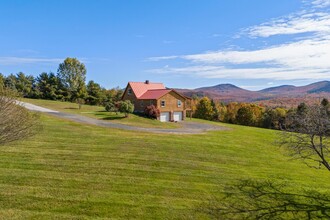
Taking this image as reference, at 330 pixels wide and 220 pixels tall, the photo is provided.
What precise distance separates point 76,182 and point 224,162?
8.89 meters

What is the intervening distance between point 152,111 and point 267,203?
2572 cm

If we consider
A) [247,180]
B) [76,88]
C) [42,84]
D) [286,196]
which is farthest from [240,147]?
[42,84]

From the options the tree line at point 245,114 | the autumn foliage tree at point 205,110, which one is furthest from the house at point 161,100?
the tree line at point 245,114

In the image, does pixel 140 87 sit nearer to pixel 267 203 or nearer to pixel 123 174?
pixel 123 174

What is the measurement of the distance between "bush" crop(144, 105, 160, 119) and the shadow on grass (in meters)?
23.7

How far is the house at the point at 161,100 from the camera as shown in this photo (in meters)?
36.7

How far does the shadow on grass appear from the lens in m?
9.16

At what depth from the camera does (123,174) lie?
11953 mm

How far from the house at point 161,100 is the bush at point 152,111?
3.16 feet

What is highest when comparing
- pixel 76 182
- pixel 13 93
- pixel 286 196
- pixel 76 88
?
pixel 76 88

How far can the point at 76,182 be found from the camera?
1077cm

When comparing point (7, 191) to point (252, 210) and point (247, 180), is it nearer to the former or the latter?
point (252, 210)

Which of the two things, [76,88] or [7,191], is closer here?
[7,191]

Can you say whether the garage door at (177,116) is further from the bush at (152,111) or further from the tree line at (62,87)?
the tree line at (62,87)
